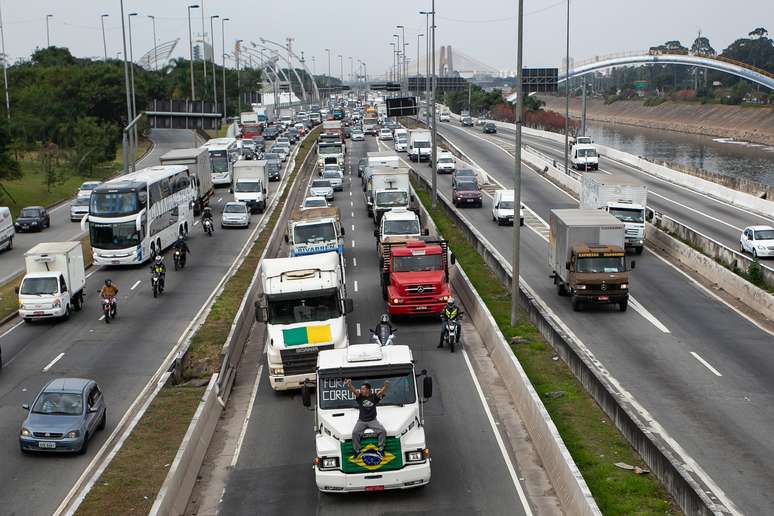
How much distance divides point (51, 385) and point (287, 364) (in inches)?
206

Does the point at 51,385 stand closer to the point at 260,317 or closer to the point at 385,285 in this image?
the point at 260,317

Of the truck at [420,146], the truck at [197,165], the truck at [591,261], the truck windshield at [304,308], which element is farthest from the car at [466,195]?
the truck windshield at [304,308]

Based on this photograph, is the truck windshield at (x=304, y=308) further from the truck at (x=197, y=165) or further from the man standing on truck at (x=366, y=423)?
the truck at (x=197, y=165)

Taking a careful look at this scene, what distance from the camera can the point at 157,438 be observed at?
19.6 m

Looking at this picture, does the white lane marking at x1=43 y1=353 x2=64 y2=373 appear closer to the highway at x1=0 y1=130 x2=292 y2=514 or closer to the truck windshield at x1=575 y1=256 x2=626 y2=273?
the highway at x1=0 y1=130 x2=292 y2=514

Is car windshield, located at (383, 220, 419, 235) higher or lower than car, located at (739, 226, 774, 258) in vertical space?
higher

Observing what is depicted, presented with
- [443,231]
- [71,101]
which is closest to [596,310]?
[443,231]

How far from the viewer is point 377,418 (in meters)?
16.0

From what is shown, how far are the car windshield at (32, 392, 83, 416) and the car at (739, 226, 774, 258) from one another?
32249 millimetres

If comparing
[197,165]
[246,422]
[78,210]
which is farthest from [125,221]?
[246,422]

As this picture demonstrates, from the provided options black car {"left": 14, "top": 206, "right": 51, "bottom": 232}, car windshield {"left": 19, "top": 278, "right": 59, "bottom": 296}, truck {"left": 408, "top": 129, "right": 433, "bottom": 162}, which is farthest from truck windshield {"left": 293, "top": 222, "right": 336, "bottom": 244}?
truck {"left": 408, "top": 129, "right": 433, "bottom": 162}

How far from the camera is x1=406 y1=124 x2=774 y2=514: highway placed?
714 inches

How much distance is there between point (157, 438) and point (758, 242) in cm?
3187

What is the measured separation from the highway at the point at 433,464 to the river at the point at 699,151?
8583cm
